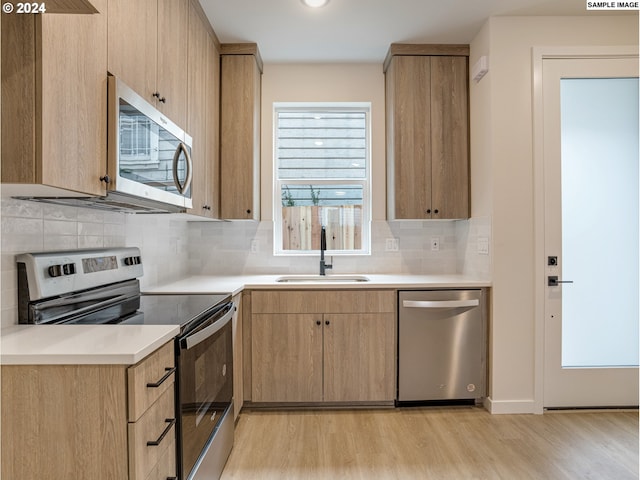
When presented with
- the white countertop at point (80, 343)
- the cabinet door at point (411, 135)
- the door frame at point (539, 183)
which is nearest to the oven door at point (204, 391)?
the white countertop at point (80, 343)

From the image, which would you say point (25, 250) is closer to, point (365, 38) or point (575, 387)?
point (365, 38)

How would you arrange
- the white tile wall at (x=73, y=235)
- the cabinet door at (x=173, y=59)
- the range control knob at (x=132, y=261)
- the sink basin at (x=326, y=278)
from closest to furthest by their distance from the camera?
the white tile wall at (x=73, y=235)
the cabinet door at (x=173, y=59)
the range control knob at (x=132, y=261)
the sink basin at (x=326, y=278)

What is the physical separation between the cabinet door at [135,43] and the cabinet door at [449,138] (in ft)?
6.47

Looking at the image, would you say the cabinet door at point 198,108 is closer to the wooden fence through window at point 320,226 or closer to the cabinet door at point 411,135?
the wooden fence through window at point 320,226

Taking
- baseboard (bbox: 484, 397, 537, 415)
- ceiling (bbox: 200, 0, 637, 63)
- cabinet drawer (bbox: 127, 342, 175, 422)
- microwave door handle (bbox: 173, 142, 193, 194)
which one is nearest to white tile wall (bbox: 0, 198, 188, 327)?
microwave door handle (bbox: 173, 142, 193, 194)

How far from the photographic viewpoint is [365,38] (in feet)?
8.98

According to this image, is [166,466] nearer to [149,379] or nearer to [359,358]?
[149,379]

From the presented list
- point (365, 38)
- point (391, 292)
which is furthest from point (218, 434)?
point (365, 38)

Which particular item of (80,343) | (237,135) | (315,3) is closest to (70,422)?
(80,343)

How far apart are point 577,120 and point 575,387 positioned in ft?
5.83

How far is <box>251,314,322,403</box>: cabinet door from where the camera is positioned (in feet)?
8.23

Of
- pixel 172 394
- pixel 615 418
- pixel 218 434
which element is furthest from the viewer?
pixel 615 418

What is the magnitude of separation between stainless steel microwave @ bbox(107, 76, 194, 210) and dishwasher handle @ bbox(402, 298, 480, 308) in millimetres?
1541

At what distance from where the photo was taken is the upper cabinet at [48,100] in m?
1.02
